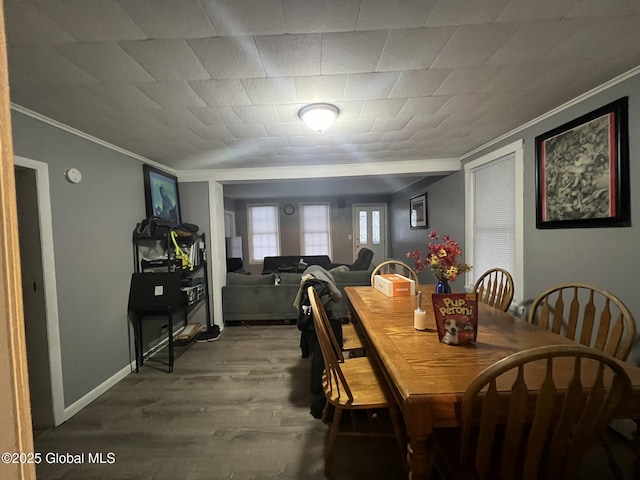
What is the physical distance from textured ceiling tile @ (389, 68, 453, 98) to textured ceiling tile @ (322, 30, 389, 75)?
0.74 ft

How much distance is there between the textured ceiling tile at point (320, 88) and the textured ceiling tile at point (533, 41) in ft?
2.58

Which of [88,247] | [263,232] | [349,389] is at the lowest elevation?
[349,389]

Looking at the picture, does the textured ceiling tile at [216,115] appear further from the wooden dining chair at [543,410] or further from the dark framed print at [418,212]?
the dark framed print at [418,212]

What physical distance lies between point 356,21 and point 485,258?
2.86 m

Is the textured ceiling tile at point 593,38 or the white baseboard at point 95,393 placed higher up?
the textured ceiling tile at point 593,38

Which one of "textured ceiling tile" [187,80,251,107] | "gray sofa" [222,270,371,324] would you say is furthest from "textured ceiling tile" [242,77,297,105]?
"gray sofa" [222,270,371,324]

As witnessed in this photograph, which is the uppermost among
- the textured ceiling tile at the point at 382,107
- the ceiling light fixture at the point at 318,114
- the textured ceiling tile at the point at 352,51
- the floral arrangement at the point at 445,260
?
the textured ceiling tile at the point at 382,107

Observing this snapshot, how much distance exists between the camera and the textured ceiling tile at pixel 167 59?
1164mm

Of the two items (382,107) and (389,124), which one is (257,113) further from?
(389,124)

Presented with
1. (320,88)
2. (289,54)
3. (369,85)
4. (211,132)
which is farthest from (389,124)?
(211,132)

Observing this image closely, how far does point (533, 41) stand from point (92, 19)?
1876 mm

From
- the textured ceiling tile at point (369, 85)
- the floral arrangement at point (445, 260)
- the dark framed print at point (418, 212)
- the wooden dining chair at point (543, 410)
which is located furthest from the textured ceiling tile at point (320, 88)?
the dark framed print at point (418, 212)

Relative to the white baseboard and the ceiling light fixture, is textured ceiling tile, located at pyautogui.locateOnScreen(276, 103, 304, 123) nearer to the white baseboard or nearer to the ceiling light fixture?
the ceiling light fixture

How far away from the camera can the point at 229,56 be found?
125 centimetres
